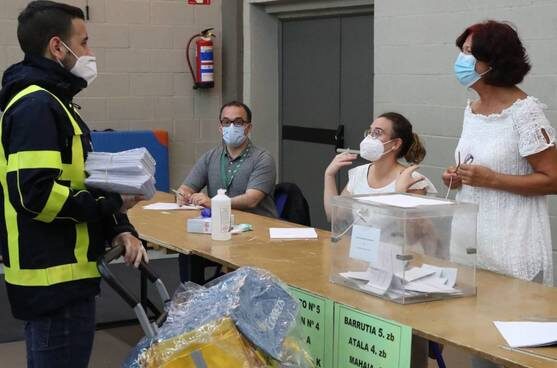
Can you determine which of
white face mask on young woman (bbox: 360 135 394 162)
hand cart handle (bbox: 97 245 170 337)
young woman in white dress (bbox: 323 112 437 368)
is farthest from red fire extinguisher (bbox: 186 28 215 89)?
hand cart handle (bbox: 97 245 170 337)

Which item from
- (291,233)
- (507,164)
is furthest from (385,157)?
(507,164)

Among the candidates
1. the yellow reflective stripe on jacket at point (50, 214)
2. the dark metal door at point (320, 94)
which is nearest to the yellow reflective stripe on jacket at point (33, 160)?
the yellow reflective stripe on jacket at point (50, 214)

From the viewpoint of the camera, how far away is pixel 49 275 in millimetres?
2391

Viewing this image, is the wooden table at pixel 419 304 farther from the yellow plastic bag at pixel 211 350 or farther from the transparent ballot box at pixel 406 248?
the yellow plastic bag at pixel 211 350

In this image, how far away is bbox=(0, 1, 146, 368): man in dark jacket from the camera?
2340 mm

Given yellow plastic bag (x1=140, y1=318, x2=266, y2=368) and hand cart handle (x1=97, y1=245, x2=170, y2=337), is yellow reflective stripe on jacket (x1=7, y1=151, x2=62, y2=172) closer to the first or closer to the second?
hand cart handle (x1=97, y1=245, x2=170, y2=337)

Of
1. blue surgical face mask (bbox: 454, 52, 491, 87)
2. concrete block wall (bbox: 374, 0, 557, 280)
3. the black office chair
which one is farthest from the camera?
the black office chair

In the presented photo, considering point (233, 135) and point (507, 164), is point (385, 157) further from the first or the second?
point (233, 135)

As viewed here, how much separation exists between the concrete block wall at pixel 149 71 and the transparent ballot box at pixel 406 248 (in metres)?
4.19

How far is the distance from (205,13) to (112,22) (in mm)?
795

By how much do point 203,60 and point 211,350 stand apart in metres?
4.97

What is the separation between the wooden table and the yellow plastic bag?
467mm

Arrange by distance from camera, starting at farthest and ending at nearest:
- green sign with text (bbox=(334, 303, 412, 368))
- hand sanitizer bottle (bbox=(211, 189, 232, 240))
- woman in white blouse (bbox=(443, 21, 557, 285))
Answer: hand sanitizer bottle (bbox=(211, 189, 232, 240))
woman in white blouse (bbox=(443, 21, 557, 285))
green sign with text (bbox=(334, 303, 412, 368))

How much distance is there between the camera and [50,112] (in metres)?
2.37
